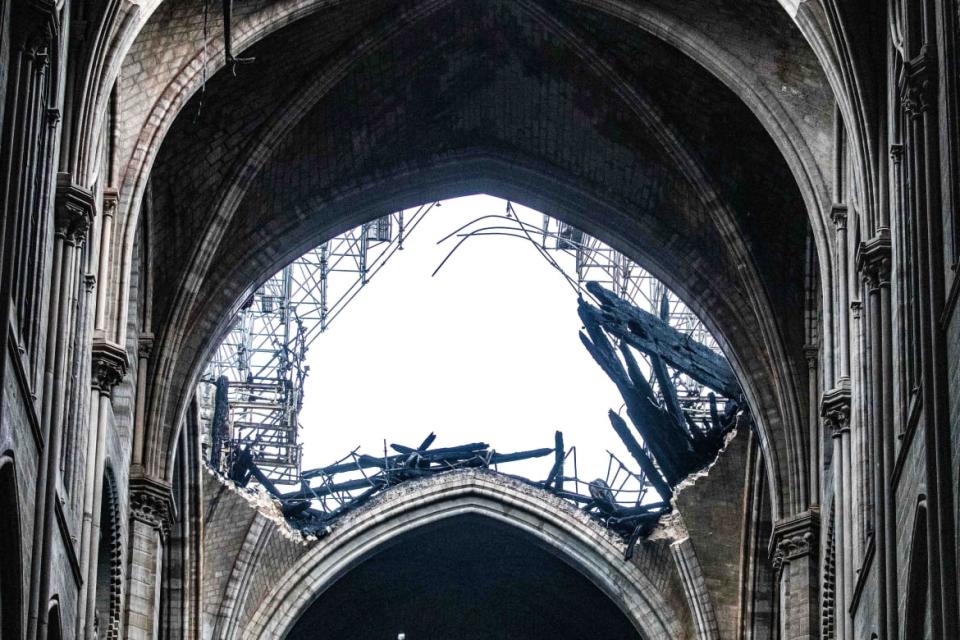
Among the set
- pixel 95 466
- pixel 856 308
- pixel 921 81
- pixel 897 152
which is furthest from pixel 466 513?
pixel 921 81

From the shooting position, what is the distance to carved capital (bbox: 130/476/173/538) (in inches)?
1093

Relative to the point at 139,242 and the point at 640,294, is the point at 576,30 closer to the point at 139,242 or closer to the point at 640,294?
the point at 139,242

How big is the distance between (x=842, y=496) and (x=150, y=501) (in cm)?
820

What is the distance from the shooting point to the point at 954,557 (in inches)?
652

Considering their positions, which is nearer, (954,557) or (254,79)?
(954,557)

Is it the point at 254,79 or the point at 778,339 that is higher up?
the point at 254,79

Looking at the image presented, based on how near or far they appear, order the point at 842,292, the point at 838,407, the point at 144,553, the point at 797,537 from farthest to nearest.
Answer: the point at 797,537, the point at 144,553, the point at 838,407, the point at 842,292

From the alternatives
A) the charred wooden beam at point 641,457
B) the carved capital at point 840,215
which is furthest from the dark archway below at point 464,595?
the carved capital at point 840,215

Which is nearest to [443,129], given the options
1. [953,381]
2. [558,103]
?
[558,103]

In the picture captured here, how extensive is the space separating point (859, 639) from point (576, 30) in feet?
29.4

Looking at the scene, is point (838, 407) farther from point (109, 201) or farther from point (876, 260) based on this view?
point (109, 201)

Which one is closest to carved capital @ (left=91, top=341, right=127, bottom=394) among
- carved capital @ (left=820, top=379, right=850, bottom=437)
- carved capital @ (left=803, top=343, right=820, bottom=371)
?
carved capital @ (left=820, top=379, right=850, bottom=437)

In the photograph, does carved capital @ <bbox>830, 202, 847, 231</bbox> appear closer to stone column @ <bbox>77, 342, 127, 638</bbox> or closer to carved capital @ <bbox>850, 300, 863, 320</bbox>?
carved capital @ <bbox>850, 300, 863, 320</bbox>

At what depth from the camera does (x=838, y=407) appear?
24812 mm
